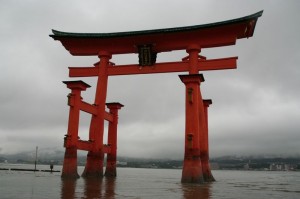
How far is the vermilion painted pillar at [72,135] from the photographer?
2009 centimetres

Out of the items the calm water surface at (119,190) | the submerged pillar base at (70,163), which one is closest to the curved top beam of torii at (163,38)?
the submerged pillar base at (70,163)

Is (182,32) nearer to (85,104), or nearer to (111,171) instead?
(85,104)

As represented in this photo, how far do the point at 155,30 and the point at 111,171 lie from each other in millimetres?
11099

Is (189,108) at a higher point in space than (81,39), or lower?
lower

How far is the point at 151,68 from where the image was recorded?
883 inches

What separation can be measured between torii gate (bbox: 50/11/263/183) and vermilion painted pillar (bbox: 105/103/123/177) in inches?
3.4

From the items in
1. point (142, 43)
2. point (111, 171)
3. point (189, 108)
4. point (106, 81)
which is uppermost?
point (142, 43)

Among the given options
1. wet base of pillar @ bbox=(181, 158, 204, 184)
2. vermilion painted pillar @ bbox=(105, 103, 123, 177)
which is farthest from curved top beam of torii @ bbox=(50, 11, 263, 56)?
wet base of pillar @ bbox=(181, 158, 204, 184)

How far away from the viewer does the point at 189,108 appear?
64.1ft

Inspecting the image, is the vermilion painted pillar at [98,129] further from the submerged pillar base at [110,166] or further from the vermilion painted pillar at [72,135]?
the submerged pillar base at [110,166]

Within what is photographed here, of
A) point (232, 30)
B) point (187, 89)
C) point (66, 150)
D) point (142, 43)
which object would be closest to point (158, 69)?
point (142, 43)

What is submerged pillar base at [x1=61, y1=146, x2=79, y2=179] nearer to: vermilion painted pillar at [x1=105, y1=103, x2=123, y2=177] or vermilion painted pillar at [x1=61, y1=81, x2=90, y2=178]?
vermilion painted pillar at [x1=61, y1=81, x2=90, y2=178]

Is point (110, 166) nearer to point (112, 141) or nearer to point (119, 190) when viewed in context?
point (112, 141)

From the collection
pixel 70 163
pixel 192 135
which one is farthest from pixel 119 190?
pixel 70 163
